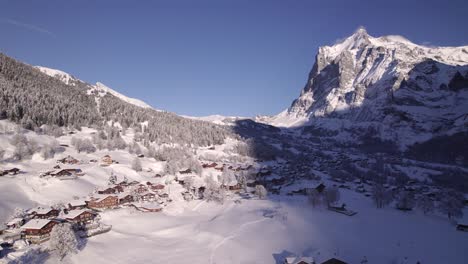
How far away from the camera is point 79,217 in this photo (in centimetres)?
5388

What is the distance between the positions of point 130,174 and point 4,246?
54.5m

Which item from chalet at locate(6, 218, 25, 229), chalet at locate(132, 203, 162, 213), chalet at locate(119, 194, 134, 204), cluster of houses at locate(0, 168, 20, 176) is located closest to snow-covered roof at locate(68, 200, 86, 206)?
chalet at locate(119, 194, 134, 204)

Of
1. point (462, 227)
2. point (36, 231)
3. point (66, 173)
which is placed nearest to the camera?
point (36, 231)

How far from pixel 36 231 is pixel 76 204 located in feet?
50.7

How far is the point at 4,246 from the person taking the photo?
138ft

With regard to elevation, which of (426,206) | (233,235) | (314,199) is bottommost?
(233,235)

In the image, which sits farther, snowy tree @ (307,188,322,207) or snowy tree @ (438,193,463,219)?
snowy tree @ (307,188,322,207)

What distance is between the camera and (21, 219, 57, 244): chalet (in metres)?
45.1

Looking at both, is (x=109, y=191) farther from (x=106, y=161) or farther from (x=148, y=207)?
(x=106, y=161)

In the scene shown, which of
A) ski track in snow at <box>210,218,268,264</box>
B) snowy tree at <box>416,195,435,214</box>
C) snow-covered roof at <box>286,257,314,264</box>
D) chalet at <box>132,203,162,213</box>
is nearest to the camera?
snow-covered roof at <box>286,257,314,264</box>

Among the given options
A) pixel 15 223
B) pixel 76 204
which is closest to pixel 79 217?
pixel 76 204

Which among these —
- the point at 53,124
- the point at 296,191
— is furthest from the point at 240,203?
the point at 53,124

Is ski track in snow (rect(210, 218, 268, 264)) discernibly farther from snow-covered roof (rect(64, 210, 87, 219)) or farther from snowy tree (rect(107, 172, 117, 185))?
snowy tree (rect(107, 172, 117, 185))

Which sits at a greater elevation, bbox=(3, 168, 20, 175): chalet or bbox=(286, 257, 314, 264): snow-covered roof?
bbox=(3, 168, 20, 175): chalet
